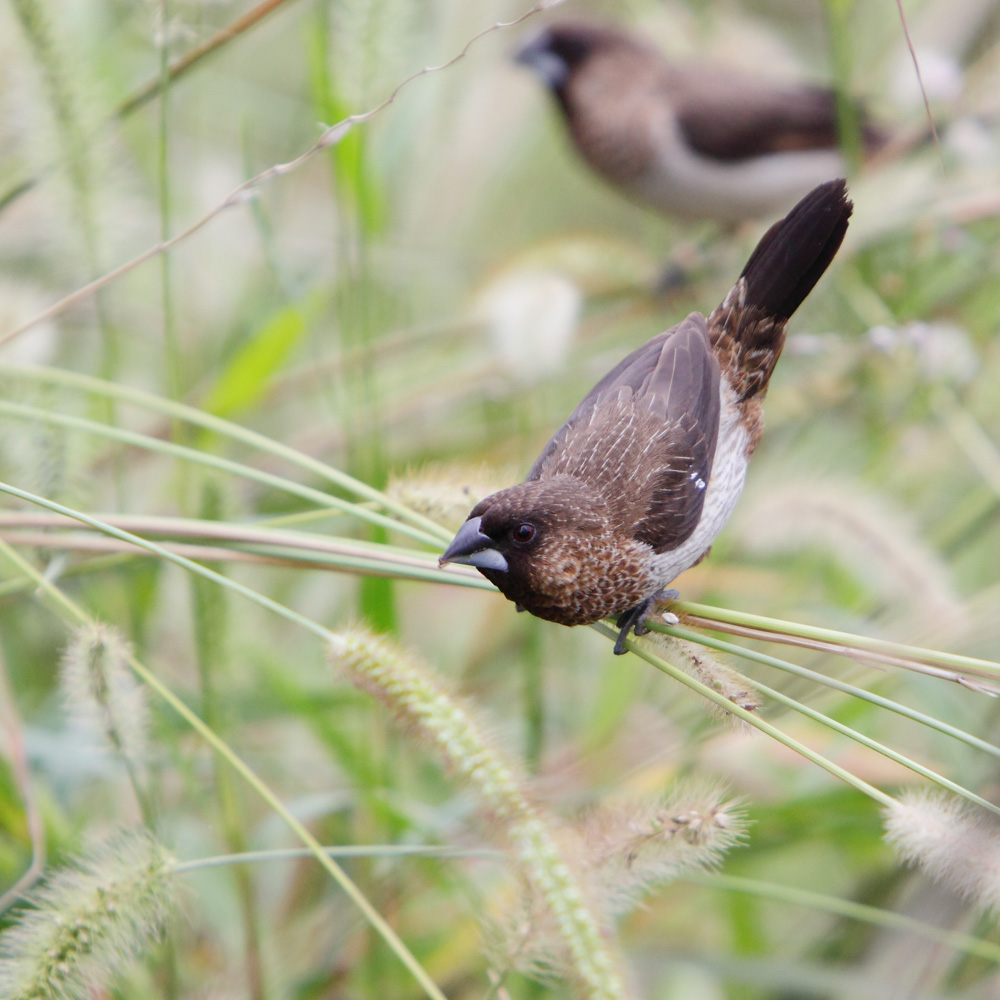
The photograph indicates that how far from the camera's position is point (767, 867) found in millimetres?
2559

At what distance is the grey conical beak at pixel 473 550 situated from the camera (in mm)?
1390

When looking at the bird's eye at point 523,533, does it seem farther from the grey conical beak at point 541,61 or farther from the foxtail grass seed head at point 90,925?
the grey conical beak at point 541,61

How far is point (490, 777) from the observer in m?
1.29

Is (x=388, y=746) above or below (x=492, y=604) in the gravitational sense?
below

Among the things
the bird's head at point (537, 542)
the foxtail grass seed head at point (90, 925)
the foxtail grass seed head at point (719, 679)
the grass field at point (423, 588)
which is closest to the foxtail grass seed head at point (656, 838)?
the grass field at point (423, 588)

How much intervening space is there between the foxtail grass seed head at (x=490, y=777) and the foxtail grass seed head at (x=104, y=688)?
0.31 meters

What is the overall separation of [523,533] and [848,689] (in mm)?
515

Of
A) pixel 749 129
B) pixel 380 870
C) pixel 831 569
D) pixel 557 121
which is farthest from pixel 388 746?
pixel 557 121

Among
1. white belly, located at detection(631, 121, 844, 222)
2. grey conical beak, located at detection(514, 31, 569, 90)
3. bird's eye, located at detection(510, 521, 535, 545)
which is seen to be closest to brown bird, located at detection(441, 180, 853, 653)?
bird's eye, located at detection(510, 521, 535, 545)

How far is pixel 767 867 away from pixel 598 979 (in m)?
1.49

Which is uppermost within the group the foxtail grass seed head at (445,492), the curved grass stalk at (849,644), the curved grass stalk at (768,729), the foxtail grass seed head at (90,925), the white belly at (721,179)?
the white belly at (721,179)

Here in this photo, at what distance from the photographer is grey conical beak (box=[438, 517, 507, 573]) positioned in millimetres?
1390

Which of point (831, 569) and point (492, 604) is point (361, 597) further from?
point (831, 569)

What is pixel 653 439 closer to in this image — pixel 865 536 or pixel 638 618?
pixel 638 618
